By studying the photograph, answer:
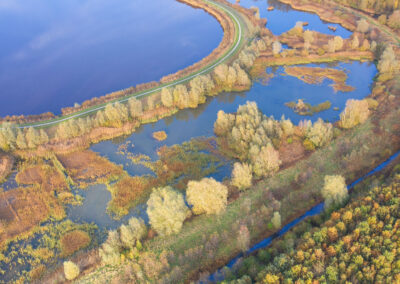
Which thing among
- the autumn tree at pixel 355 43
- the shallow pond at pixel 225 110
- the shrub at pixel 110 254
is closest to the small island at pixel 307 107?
the shallow pond at pixel 225 110

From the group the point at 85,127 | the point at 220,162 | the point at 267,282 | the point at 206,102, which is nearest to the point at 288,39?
the point at 206,102

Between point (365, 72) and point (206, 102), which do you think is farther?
point (365, 72)

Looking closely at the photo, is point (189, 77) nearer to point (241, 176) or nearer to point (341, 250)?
point (241, 176)

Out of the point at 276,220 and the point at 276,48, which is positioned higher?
the point at 276,48

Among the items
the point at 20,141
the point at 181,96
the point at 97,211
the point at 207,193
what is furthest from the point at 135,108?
the point at 207,193

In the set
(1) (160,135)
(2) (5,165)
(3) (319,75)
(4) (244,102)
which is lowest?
(2) (5,165)

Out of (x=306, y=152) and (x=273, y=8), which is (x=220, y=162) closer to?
(x=306, y=152)
